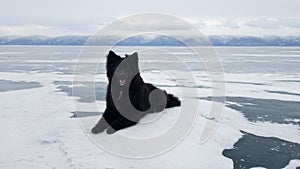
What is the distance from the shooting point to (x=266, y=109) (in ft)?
31.1

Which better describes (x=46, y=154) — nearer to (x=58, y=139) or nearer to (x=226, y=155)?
(x=58, y=139)

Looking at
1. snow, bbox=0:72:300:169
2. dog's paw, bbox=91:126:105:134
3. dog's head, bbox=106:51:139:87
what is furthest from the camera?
dog's paw, bbox=91:126:105:134

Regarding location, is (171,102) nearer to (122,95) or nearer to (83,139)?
(122,95)

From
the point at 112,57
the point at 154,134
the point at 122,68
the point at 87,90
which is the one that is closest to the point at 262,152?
the point at 154,134

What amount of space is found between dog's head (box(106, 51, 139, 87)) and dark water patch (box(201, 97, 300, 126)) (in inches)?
168

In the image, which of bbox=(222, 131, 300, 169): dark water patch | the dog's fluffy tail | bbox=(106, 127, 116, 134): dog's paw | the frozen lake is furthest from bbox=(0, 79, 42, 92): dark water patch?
bbox=(222, 131, 300, 169): dark water patch

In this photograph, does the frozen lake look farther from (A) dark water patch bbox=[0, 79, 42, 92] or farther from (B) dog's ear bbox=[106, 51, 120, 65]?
(A) dark water patch bbox=[0, 79, 42, 92]

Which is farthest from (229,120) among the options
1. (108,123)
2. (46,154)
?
(46,154)

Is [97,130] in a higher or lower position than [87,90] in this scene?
higher

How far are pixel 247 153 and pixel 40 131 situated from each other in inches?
172

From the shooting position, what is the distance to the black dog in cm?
562

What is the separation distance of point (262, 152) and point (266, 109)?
401 cm

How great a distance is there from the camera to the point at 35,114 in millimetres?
7957

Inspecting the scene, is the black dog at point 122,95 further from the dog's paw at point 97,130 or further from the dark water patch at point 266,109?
the dark water patch at point 266,109
